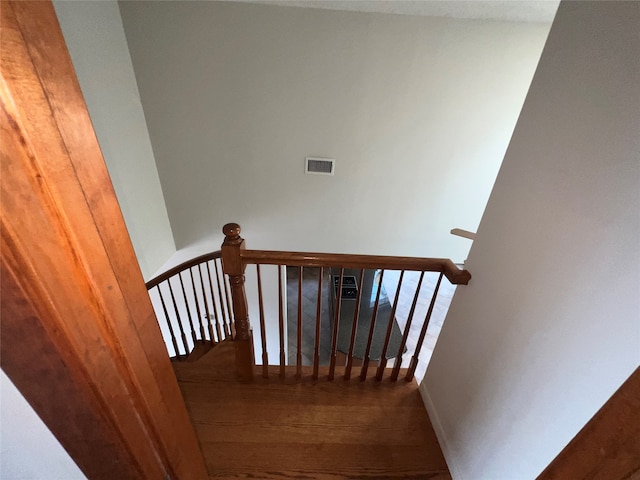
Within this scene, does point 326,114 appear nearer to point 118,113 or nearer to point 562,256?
point 118,113

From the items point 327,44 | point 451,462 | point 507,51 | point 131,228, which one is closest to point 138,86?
point 131,228

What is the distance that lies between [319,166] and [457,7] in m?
1.54

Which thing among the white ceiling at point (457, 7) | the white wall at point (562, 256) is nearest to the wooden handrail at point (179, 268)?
the white wall at point (562, 256)

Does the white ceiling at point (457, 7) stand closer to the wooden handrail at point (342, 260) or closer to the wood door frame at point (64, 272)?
the wooden handrail at point (342, 260)

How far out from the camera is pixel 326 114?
2.45 metres

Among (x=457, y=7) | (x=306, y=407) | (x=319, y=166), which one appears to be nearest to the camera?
(x=306, y=407)

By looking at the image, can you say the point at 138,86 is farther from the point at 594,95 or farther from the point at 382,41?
Answer: the point at 594,95

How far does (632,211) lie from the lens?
0.57 metres

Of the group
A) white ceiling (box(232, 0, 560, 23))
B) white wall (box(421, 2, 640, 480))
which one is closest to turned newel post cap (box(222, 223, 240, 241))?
white wall (box(421, 2, 640, 480))

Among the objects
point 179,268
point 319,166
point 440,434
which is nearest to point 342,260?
point 440,434

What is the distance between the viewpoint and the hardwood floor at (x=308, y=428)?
1.25 m

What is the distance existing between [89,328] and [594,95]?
114 cm

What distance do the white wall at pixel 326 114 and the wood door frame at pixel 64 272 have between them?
7.44ft

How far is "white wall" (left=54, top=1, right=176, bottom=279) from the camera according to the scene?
5.75 feet
